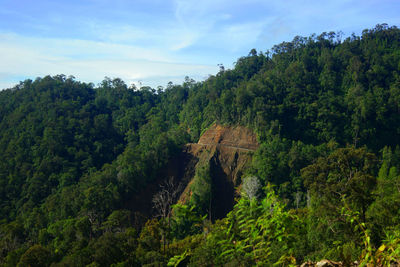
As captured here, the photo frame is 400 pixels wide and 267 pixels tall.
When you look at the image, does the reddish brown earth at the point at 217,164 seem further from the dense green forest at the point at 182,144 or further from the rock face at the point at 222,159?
the dense green forest at the point at 182,144

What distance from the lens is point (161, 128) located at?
50875mm

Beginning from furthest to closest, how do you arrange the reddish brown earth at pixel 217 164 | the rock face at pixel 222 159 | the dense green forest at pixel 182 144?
the rock face at pixel 222 159
the reddish brown earth at pixel 217 164
the dense green forest at pixel 182 144

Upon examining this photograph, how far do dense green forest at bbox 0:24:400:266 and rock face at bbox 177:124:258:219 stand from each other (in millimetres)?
1515

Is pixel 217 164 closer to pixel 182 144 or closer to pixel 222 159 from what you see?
pixel 222 159

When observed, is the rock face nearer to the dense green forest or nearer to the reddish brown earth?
the reddish brown earth

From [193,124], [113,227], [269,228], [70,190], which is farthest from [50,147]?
[269,228]

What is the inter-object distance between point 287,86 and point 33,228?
3540cm

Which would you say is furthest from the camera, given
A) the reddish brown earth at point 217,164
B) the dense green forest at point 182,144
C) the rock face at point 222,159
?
the rock face at point 222,159

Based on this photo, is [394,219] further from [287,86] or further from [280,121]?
[287,86]

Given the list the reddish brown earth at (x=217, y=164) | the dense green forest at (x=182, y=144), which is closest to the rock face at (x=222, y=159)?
the reddish brown earth at (x=217, y=164)

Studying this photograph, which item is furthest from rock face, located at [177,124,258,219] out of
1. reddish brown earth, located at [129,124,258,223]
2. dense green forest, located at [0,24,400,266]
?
dense green forest, located at [0,24,400,266]

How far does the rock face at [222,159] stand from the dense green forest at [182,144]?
59.6 inches

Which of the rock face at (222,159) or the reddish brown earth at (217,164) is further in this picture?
the rock face at (222,159)

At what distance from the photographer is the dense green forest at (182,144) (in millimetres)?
15727
